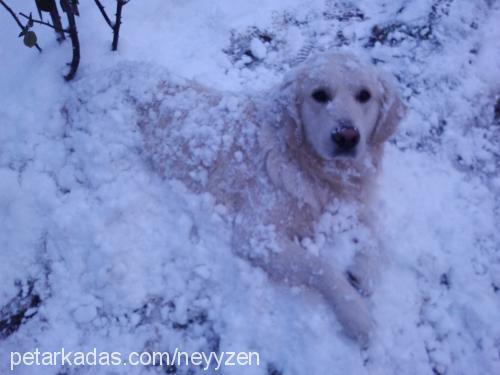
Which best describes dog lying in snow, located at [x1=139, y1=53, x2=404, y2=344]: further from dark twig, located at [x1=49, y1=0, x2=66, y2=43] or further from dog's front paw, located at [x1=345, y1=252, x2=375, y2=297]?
dark twig, located at [x1=49, y1=0, x2=66, y2=43]

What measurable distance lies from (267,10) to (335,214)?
8.37 feet

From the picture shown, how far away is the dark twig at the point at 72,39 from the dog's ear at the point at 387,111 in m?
2.51

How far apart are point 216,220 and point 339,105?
1.14 m

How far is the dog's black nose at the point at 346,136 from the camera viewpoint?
79.3 inches

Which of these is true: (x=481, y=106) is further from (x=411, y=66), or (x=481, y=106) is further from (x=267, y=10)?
(x=267, y=10)

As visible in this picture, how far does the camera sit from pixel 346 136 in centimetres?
202

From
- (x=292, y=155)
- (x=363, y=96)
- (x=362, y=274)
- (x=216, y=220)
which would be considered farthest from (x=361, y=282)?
(x=363, y=96)

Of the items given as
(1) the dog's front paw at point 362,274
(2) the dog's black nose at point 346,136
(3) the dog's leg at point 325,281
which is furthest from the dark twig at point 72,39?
(1) the dog's front paw at point 362,274

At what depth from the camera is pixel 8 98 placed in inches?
125

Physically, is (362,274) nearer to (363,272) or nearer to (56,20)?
(363,272)

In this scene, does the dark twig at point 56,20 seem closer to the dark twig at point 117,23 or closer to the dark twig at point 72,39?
the dark twig at point 72,39

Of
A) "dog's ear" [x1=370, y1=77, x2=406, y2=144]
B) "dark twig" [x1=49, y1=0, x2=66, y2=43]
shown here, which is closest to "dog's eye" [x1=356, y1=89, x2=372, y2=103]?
"dog's ear" [x1=370, y1=77, x2=406, y2=144]

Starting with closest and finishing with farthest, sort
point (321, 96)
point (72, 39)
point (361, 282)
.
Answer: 1. point (321, 96)
2. point (361, 282)
3. point (72, 39)

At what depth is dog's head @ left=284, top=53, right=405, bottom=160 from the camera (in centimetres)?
207
